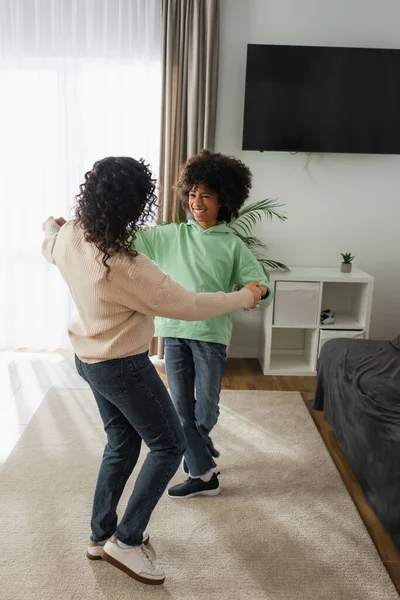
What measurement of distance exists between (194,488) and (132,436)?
2.16ft

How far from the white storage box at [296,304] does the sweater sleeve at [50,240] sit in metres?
2.11

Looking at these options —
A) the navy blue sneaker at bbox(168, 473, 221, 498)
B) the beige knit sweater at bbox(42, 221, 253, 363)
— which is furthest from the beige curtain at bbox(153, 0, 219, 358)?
the beige knit sweater at bbox(42, 221, 253, 363)

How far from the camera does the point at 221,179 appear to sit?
215 centimetres

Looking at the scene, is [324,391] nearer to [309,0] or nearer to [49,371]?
[49,371]

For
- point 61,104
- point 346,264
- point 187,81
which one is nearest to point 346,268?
point 346,264

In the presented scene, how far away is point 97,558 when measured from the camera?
1.93m

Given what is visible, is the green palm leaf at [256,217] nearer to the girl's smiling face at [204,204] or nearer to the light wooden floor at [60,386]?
the light wooden floor at [60,386]

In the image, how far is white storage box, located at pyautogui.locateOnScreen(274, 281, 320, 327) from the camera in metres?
3.70

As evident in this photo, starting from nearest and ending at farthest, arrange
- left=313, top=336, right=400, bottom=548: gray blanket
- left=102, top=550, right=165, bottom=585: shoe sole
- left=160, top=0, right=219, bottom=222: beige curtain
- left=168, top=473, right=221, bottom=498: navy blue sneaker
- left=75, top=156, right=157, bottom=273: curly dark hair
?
left=75, top=156, right=157, bottom=273: curly dark hair, left=102, top=550, right=165, bottom=585: shoe sole, left=313, top=336, right=400, bottom=548: gray blanket, left=168, top=473, right=221, bottom=498: navy blue sneaker, left=160, top=0, right=219, bottom=222: beige curtain

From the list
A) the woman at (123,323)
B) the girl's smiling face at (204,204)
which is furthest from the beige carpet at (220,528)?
the girl's smiling face at (204,204)

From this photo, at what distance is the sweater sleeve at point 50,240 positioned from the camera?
174 centimetres

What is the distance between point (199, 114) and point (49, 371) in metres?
1.96

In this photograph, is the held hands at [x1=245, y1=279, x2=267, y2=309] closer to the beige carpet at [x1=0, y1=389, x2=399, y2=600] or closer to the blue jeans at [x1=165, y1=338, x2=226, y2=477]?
the blue jeans at [x1=165, y1=338, x2=226, y2=477]

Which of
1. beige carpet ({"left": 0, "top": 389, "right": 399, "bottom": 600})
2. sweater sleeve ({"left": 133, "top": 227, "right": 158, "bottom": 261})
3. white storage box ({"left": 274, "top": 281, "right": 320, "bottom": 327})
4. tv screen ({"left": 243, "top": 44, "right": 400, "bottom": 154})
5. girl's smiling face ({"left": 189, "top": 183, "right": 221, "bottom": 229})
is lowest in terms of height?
beige carpet ({"left": 0, "top": 389, "right": 399, "bottom": 600})
